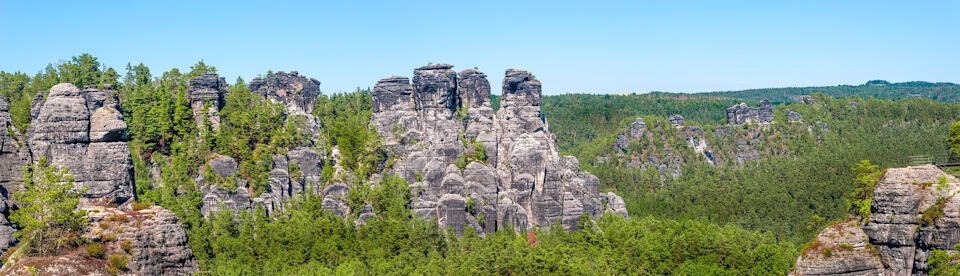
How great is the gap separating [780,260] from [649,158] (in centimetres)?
9402

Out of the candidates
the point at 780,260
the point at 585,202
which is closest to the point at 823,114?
the point at 585,202

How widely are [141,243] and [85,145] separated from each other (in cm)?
1710

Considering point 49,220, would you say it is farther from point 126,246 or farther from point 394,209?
point 394,209

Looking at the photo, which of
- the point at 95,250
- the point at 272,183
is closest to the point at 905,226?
the point at 95,250

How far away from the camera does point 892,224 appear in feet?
151

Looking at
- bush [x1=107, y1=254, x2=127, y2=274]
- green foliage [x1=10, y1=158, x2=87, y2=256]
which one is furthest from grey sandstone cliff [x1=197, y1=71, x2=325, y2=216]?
bush [x1=107, y1=254, x2=127, y2=274]

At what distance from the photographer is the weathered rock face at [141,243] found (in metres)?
36.1

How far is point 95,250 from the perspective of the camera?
35.8 metres

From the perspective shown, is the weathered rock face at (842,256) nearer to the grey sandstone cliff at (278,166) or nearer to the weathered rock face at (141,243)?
the weathered rock face at (141,243)

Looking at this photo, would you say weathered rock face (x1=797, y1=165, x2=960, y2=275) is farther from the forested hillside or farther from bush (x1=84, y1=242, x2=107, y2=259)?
bush (x1=84, y1=242, x2=107, y2=259)

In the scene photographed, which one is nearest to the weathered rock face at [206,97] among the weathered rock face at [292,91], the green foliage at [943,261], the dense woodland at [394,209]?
the dense woodland at [394,209]

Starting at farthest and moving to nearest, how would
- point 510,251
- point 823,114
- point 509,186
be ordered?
point 823,114 < point 509,186 < point 510,251

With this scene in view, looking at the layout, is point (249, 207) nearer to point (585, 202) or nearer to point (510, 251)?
point (510, 251)

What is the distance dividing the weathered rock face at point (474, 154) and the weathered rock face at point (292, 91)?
10.1m
